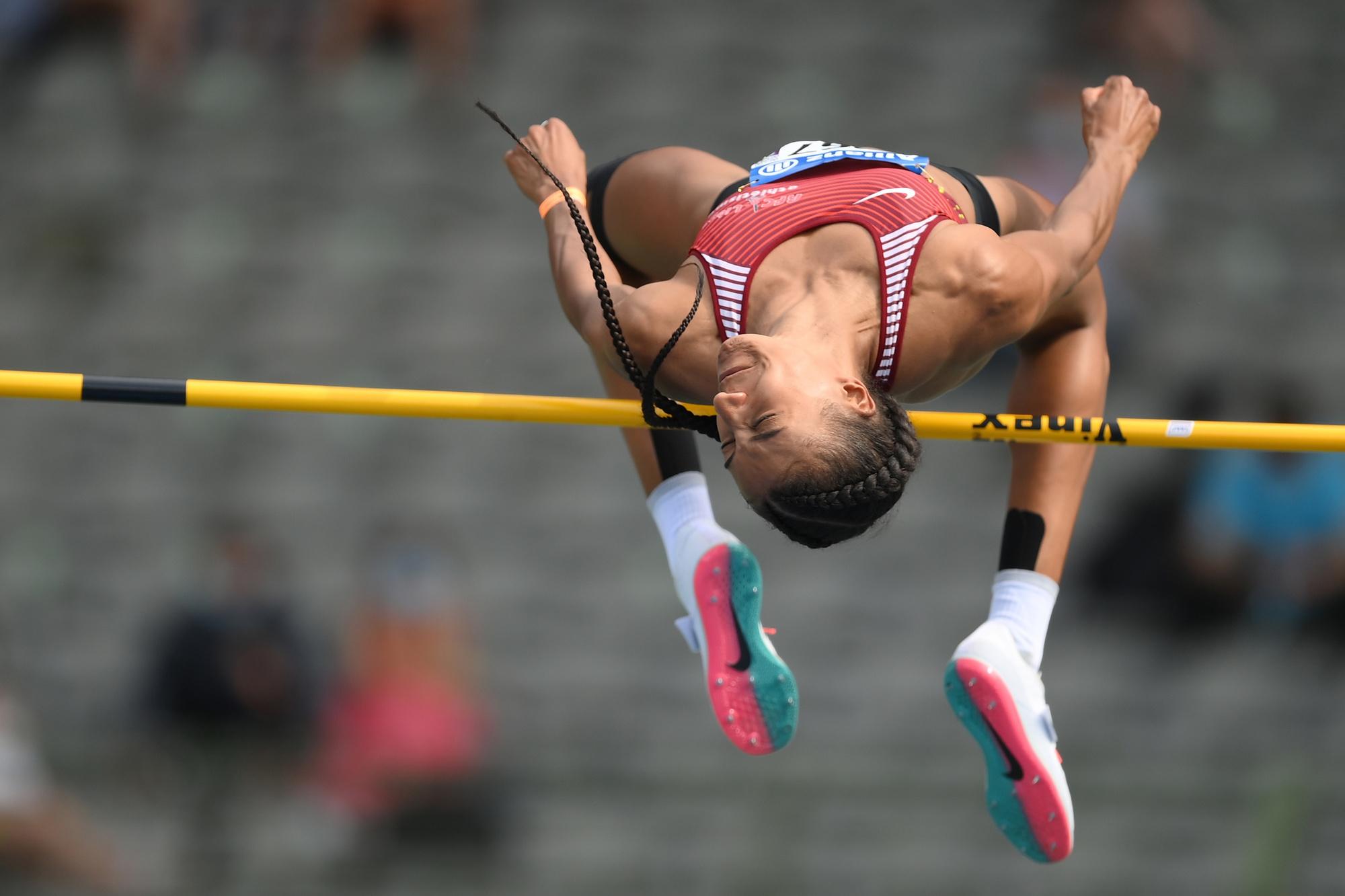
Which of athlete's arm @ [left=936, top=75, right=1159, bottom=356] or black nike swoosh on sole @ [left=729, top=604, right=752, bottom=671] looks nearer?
athlete's arm @ [left=936, top=75, right=1159, bottom=356]

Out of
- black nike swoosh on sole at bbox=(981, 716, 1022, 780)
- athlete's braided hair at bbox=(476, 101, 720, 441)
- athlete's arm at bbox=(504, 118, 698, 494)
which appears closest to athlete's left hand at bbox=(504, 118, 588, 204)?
athlete's arm at bbox=(504, 118, 698, 494)

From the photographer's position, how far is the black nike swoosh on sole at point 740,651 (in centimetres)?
354

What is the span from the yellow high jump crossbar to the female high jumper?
0.12 metres

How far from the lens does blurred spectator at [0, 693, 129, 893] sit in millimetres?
5832

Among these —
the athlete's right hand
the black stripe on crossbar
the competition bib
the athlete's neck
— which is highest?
the athlete's right hand

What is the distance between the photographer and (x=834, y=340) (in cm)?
292

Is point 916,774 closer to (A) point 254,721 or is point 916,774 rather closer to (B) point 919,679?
(B) point 919,679

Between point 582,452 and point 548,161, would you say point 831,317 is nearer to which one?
point 548,161

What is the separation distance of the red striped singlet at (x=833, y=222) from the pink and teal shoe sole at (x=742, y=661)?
26.9 inches

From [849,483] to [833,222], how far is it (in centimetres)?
57

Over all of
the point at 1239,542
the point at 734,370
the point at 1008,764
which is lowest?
the point at 1008,764

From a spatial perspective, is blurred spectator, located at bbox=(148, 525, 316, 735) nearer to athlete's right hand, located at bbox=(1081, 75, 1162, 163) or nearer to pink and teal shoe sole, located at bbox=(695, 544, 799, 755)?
pink and teal shoe sole, located at bbox=(695, 544, 799, 755)

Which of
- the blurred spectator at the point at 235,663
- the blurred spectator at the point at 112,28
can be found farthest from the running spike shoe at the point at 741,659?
the blurred spectator at the point at 112,28

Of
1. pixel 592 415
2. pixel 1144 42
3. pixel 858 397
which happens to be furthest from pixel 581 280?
pixel 1144 42
